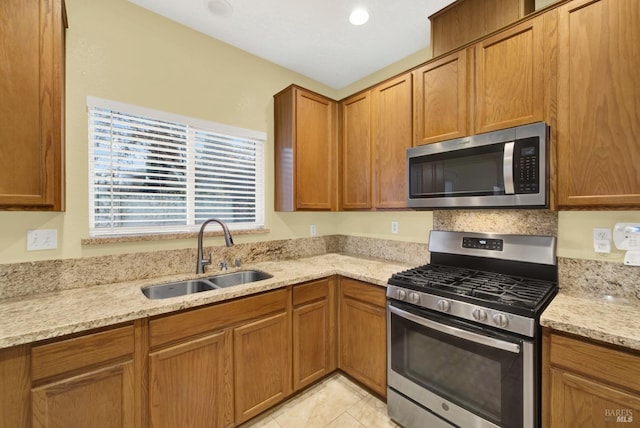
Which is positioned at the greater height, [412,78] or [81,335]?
[412,78]

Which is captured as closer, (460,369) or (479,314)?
(479,314)

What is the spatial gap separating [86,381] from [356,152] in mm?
2342

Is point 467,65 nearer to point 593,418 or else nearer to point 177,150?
point 593,418

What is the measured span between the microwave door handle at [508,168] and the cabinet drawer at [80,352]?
2102mm

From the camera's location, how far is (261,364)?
179 cm

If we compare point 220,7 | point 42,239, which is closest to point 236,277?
point 42,239

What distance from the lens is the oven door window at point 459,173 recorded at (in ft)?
5.20

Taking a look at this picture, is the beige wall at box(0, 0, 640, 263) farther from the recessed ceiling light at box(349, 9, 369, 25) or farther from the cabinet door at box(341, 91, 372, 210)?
the recessed ceiling light at box(349, 9, 369, 25)

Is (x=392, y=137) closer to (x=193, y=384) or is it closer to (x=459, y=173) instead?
(x=459, y=173)

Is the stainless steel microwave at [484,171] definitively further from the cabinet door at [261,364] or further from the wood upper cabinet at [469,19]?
the cabinet door at [261,364]

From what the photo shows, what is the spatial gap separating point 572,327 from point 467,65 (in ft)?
5.16

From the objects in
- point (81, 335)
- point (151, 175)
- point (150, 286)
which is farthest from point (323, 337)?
point (151, 175)

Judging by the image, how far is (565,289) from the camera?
162 cm

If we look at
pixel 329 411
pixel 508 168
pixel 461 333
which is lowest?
pixel 329 411
